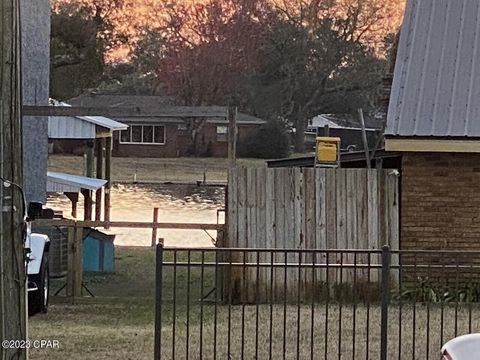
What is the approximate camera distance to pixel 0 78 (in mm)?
7312

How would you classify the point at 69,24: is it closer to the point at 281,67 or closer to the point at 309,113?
the point at 281,67

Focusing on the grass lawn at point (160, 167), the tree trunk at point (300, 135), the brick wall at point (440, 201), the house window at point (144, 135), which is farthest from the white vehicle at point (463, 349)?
the house window at point (144, 135)

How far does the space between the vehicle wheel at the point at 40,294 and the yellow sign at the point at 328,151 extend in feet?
15.2

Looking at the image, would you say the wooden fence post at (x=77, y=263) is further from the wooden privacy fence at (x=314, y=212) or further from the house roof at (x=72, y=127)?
the house roof at (x=72, y=127)

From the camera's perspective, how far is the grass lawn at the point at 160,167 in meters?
51.2

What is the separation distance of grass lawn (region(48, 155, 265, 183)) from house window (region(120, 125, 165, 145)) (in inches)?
61.7

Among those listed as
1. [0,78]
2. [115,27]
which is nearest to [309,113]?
[115,27]

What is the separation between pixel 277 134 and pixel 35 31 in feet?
128

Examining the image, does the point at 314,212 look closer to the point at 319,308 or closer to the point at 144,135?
the point at 319,308

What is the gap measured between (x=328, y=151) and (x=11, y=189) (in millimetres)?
8965

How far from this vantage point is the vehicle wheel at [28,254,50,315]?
1295 centimetres

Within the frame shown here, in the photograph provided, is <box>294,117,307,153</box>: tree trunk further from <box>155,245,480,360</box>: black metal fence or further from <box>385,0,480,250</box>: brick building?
<box>385,0,480,250</box>: brick building

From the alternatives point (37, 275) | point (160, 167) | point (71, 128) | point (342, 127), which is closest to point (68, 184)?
point (71, 128)

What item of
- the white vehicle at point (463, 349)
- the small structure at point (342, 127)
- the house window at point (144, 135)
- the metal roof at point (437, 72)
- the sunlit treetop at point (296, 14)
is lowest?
the house window at point (144, 135)
